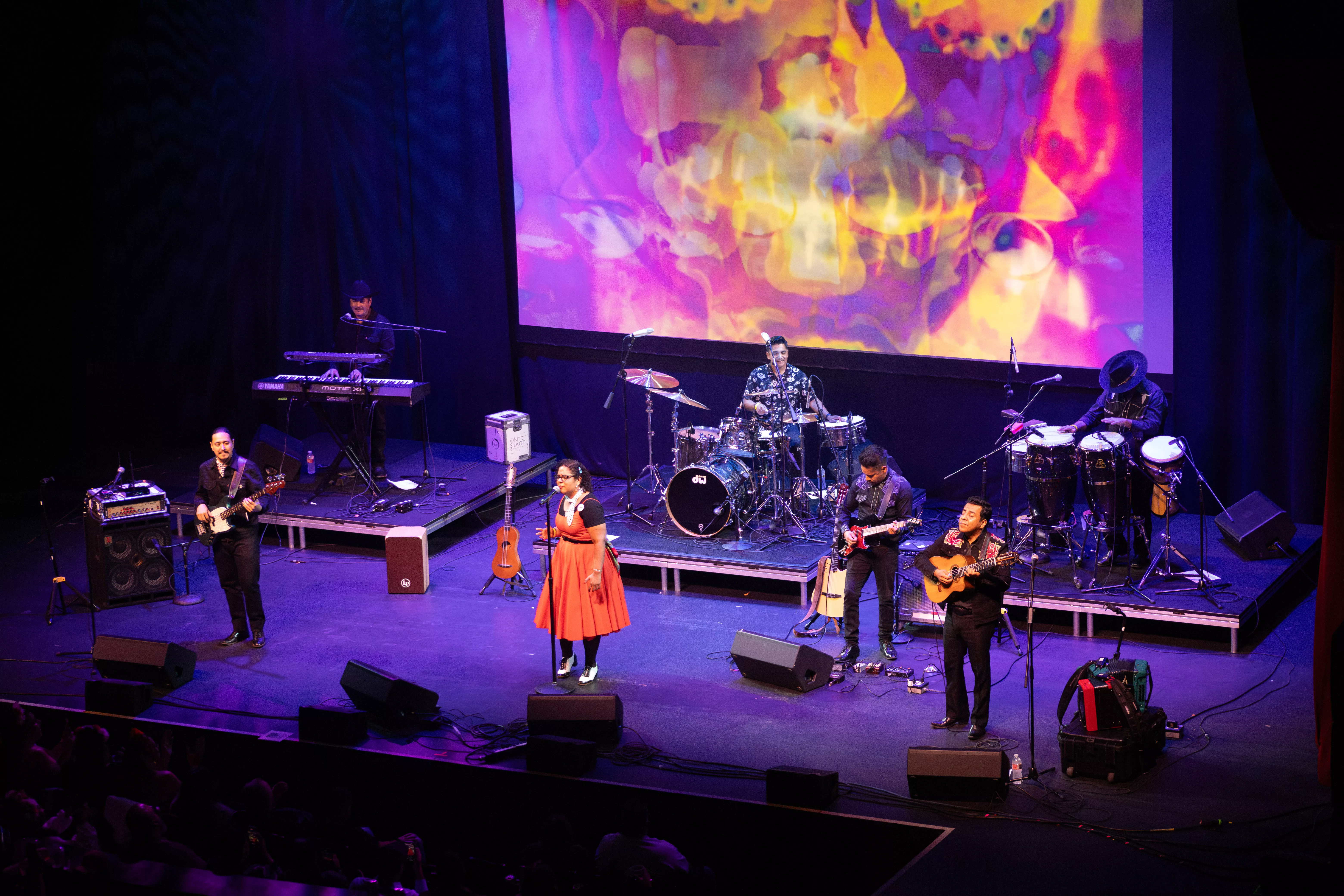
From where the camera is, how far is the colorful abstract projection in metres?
11.6

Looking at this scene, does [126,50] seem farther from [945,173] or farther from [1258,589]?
[1258,589]

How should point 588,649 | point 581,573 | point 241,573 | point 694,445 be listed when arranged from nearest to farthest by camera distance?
point 581,573, point 588,649, point 241,573, point 694,445

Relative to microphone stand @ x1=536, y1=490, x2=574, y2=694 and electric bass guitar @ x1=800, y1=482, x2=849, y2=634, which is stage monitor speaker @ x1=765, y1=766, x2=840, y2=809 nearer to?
microphone stand @ x1=536, y1=490, x2=574, y2=694

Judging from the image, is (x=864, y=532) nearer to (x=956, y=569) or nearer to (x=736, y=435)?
(x=956, y=569)

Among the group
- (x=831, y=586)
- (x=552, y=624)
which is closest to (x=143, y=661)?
(x=552, y=624)

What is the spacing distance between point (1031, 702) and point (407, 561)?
5.57m

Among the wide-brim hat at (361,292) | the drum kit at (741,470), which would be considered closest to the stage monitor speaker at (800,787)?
the drum kit at (741,470)

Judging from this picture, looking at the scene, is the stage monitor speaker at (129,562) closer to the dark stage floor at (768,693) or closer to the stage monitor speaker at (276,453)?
the dark stage floor at (768,693)

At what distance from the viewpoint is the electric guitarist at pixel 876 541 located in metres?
9.38

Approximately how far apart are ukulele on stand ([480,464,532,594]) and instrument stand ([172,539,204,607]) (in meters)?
2.29

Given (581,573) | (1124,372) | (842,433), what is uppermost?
(1124,372)

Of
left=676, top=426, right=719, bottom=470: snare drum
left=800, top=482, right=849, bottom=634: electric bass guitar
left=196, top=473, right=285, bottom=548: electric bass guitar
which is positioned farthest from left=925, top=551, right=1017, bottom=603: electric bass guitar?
left=196, top=473, right=285, bottom=548: electric bass guitar

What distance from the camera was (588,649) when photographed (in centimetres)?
940

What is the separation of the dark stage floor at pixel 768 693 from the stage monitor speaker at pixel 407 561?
148mm
